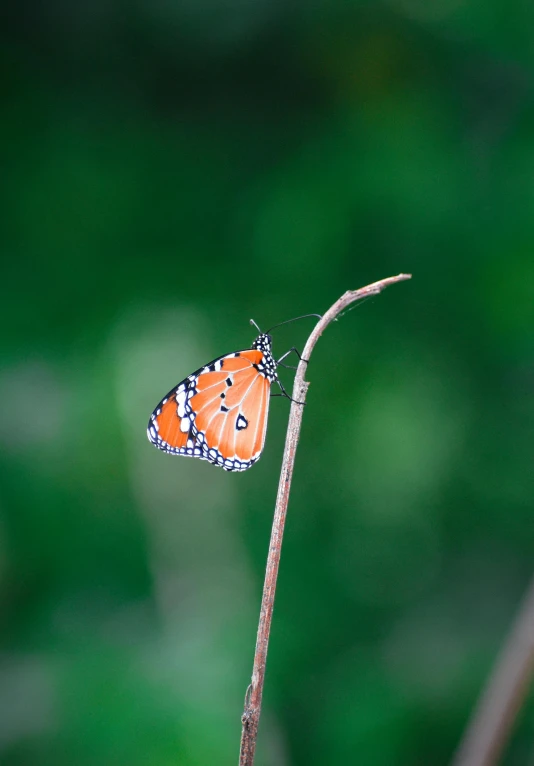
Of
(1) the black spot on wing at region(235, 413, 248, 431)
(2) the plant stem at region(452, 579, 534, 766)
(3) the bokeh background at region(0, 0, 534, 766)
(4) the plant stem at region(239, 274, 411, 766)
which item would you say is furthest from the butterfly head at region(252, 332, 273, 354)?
(2) the plant stem at region(452, 579, 534, 766)

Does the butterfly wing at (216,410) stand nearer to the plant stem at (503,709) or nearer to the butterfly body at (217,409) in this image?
the butterfly body at (217,409)

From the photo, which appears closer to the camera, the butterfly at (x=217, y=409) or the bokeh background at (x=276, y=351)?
the butterfly at (x=217, y=409)

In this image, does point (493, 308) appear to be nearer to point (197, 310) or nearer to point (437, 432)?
point (437, 432)

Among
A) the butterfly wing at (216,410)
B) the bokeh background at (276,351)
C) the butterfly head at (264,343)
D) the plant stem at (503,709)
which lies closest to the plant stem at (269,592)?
the plant stem at (503,709)

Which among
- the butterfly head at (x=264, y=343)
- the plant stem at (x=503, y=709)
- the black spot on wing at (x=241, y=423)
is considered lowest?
the plant stem at (x=503, y=709)

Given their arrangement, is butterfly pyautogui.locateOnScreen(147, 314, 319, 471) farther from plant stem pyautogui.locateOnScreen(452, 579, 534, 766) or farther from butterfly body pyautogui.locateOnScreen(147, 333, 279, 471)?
plant stem pyautogui.locateOnScreen(452, 579, 534, 766)

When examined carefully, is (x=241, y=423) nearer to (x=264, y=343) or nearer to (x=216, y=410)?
(x=216, y=410)

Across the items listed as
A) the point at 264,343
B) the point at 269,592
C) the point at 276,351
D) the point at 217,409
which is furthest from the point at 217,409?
the point at 269,592

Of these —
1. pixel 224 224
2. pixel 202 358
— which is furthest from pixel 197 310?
pixel 224 224
